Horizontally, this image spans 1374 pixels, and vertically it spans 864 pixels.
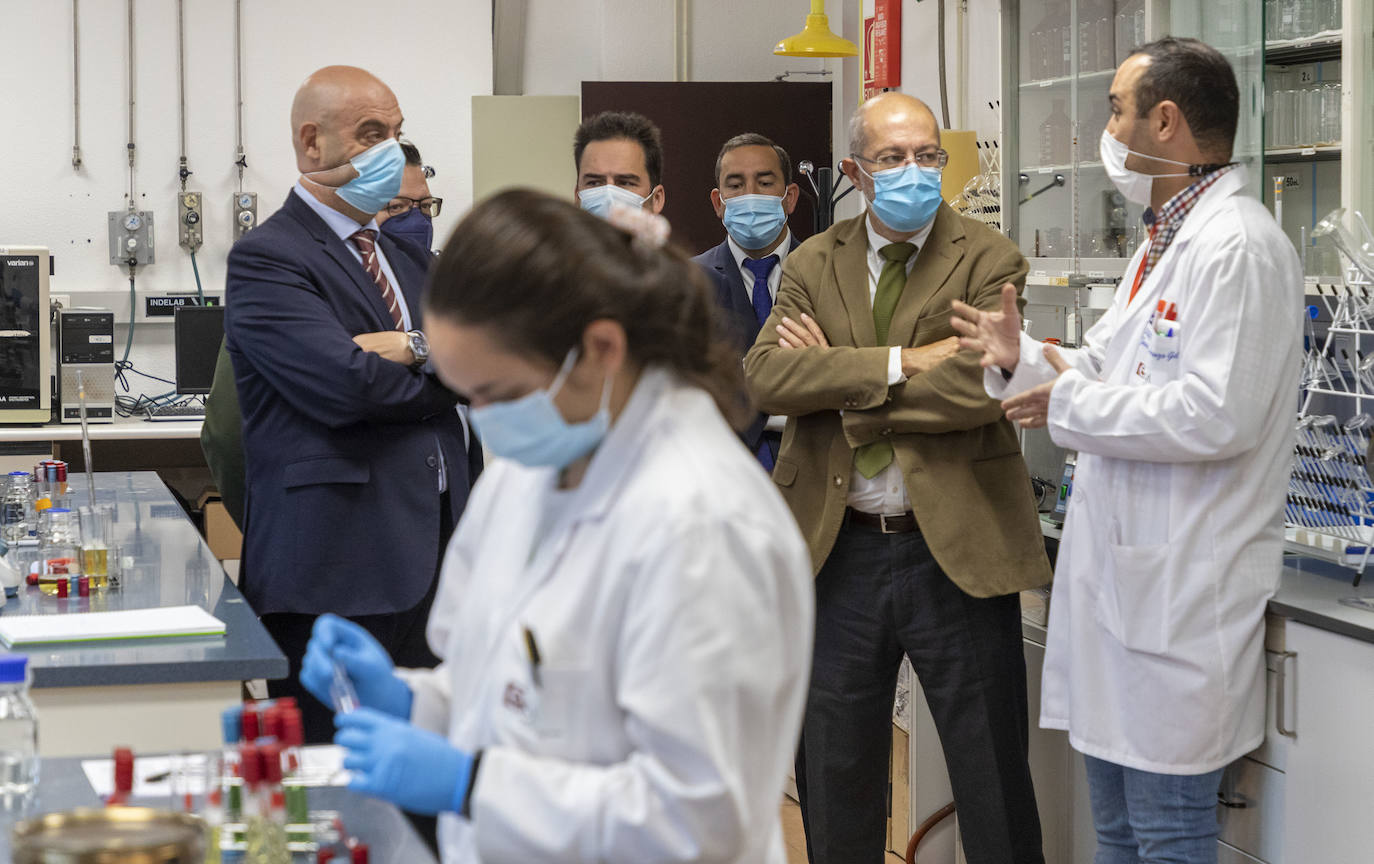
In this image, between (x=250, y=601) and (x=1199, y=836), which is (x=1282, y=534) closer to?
(x=1199, y=836)

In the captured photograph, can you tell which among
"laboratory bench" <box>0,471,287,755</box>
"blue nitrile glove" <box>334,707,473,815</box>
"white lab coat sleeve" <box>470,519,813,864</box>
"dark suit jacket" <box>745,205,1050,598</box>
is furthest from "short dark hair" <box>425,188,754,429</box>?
"dark suit jacket" <box>745,205,1050,598</box>

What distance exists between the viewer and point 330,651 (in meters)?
1.23

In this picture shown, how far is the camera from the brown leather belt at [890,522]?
2371mm

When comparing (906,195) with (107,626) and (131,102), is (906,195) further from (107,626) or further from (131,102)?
(131,102)

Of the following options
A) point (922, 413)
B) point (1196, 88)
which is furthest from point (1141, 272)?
point (922, 413)

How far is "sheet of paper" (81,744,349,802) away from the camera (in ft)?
4.48

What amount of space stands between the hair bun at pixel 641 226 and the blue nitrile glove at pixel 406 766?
417mm

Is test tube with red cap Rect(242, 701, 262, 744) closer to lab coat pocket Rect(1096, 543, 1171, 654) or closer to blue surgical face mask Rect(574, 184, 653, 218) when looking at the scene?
lab coat pocket Rect(1096, 543, 1171, 654)

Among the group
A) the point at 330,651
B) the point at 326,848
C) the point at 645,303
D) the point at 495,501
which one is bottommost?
the point at 326,848

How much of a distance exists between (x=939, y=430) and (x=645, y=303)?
1312 millimetres

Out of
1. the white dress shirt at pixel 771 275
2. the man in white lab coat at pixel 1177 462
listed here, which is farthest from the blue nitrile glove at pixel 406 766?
the white dress shirt at pixel 771 275

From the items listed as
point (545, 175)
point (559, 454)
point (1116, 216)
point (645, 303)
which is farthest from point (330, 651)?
point (545, 175)

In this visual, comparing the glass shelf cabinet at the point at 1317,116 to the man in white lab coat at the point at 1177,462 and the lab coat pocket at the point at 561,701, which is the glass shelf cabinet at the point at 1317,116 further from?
the lab coat pocket at the point at 561,701

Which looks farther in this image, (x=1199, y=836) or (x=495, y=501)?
(x=1199, y=836)
